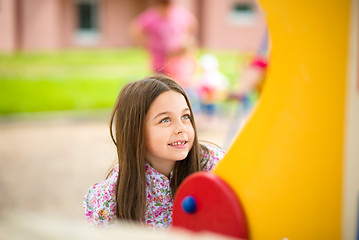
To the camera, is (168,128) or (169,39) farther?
(169,39)

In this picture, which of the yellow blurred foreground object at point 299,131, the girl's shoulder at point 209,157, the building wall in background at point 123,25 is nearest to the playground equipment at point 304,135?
the yellow blurred foreground object at point 299,131

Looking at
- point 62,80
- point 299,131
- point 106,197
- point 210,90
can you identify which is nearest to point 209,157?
point 106,197

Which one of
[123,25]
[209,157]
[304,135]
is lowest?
[123,25]

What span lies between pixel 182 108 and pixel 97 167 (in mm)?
3700

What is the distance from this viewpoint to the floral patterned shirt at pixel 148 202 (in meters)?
2.20

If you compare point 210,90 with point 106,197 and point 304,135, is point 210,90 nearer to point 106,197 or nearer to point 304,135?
point 106,197

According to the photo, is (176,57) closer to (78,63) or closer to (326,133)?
(326,133)

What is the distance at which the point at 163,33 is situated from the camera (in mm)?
8875

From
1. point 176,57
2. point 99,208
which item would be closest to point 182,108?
point 99,208

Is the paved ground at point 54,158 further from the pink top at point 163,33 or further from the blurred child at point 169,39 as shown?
the pink top at point 163,33

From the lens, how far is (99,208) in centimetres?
220

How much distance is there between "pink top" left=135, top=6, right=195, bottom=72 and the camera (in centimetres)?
881

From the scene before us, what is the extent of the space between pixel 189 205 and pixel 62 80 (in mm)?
11571

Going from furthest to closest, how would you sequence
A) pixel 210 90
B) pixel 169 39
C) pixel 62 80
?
pixel 62 80, pixel 169 39, pixel 210 90
